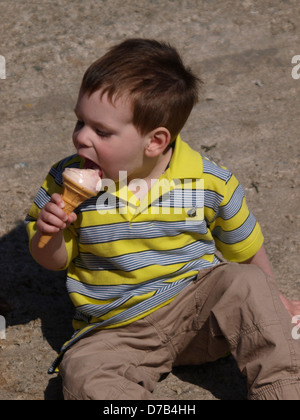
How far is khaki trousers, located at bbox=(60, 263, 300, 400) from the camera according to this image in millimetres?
2176

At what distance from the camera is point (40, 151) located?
132 inches

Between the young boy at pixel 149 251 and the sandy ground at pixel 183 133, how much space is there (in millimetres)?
177

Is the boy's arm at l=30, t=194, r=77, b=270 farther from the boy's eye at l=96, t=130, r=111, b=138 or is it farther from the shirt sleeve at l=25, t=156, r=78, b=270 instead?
the boy's eye at l=96, t=130, r=111, b=138

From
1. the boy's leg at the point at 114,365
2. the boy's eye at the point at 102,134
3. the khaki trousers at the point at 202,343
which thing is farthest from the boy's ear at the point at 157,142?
the boy's leg at the point at 114,365

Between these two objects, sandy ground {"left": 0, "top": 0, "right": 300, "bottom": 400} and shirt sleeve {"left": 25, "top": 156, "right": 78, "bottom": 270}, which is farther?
sandy ground {"left": 0, "top": 0, "right": 300, "bottom": 400}

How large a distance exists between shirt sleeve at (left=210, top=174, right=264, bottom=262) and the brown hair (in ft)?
0.94

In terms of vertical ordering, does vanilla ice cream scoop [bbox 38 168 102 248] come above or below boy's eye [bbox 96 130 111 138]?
below

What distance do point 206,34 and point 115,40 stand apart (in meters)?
0.51

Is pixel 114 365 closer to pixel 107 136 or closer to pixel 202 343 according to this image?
pixel 202 343

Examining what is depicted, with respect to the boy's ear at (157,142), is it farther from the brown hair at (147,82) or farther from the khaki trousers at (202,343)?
the khaki trousers at (202,343)

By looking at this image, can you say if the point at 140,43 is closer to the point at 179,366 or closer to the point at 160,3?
the point at 179,366

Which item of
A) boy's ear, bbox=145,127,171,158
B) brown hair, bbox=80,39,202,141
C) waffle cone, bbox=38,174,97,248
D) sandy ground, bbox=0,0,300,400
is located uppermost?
brown hair, bbox=80,39,202,141

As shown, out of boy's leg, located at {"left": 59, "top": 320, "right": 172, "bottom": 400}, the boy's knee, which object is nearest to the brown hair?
the boy's knee

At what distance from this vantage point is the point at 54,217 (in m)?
2.14
